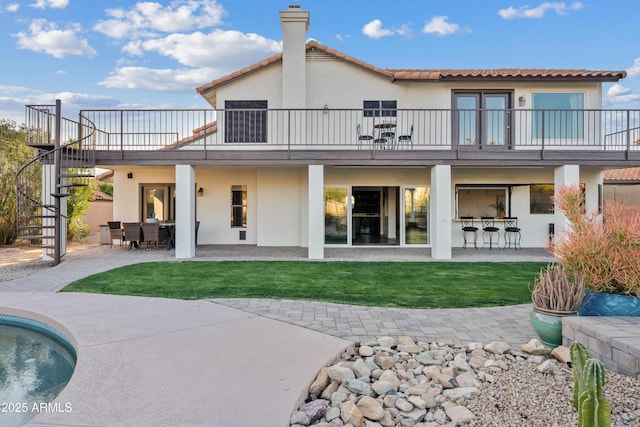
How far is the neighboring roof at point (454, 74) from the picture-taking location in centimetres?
1377

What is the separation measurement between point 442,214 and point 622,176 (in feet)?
42.2

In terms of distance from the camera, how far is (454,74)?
1405 centimetres

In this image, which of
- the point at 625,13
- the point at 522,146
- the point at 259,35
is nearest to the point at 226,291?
the point at 522,146

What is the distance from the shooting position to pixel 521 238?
15047mm

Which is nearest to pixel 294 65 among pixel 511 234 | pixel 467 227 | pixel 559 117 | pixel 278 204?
pixel 278 204

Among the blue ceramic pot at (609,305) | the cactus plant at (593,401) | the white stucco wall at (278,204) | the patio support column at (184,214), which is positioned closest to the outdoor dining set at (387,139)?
the white stucco wall at (278,204)

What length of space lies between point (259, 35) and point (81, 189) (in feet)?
33.3

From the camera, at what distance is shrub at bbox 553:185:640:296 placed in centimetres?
440

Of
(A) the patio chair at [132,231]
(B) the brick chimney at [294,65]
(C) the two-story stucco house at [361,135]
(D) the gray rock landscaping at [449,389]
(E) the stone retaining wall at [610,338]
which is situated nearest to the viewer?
(D) the gray rock landscaping at [449,389]

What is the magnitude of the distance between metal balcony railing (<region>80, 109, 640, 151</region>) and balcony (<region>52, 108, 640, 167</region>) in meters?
0.03

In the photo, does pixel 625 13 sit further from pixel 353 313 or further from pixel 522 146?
pixel 353 313

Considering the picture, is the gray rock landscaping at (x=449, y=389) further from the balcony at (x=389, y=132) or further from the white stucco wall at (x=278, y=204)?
the white stucco wall at (x=278, y=204)

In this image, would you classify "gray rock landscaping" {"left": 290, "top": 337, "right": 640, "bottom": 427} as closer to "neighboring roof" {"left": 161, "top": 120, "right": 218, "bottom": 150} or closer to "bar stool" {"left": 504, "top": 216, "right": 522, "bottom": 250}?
"bar stool" {"left": 504, "top": 216, "right": 522, "bottom": 250}

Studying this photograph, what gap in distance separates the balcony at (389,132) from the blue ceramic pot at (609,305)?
320 inches
